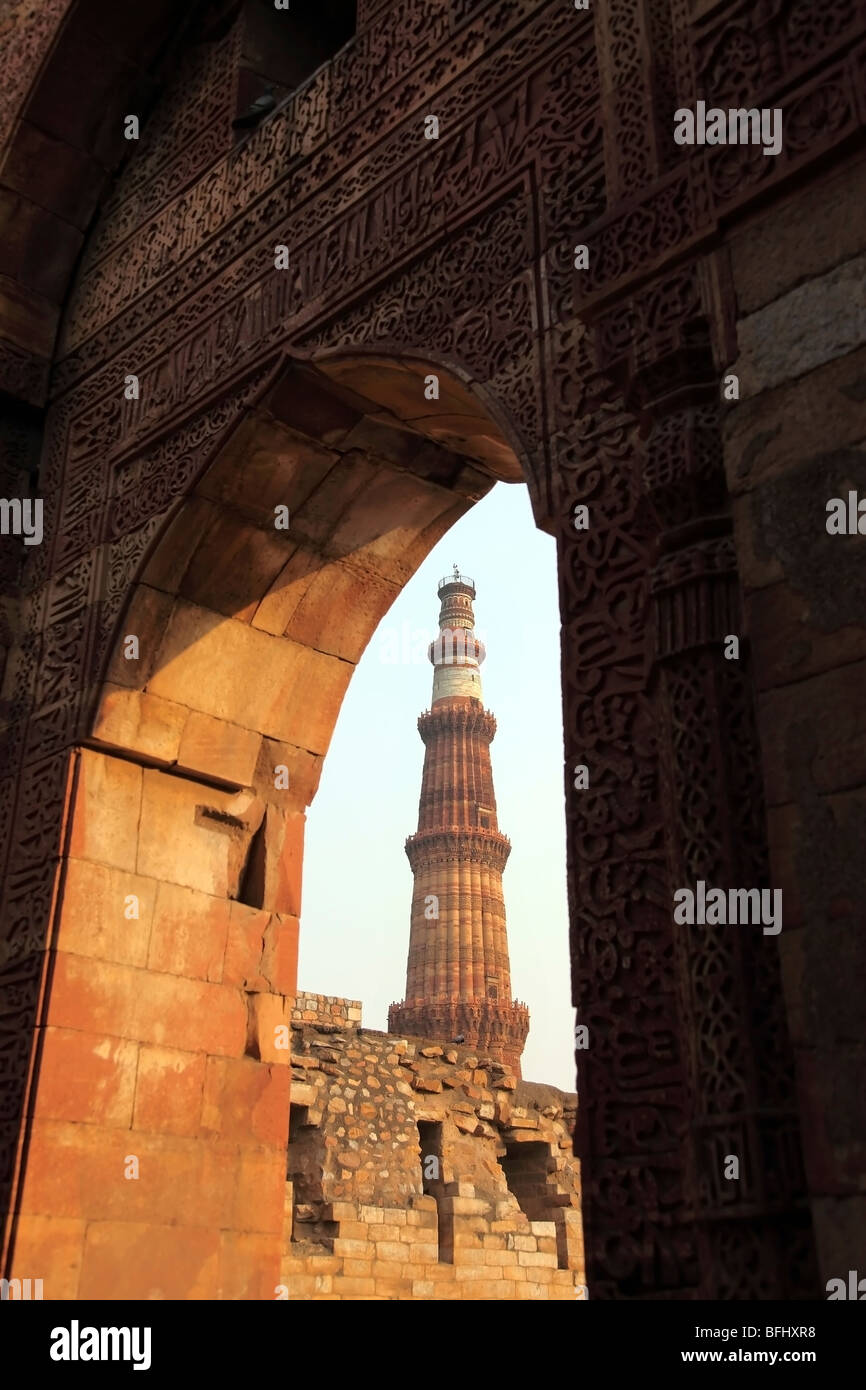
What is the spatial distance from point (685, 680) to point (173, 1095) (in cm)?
265

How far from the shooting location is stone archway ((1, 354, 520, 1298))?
169 inches

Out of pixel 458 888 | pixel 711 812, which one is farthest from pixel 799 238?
pixel 458 888

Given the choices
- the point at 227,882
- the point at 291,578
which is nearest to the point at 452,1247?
the point at 227,882

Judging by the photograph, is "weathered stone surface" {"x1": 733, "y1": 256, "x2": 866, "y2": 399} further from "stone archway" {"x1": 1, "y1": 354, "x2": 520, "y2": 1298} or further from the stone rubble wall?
the stone rubble wall

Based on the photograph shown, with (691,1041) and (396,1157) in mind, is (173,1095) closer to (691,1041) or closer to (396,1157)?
(691,1041)

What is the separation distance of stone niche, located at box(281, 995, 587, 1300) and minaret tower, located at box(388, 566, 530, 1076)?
12.9m

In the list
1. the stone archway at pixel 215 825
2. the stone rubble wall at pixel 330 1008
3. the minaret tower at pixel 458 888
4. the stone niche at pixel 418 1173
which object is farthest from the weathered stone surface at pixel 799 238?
the minaret tower at pixel 458 888

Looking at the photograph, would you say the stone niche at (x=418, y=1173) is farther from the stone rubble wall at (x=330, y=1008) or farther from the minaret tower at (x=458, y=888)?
the minaret tower at (x=458, y=888)

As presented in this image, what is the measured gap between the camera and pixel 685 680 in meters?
2.73

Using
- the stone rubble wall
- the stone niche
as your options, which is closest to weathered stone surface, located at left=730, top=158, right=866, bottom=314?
the stone niche

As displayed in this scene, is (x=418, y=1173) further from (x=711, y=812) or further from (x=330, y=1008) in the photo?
(x=711, y=812)

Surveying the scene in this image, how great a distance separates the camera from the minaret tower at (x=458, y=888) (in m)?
25.9

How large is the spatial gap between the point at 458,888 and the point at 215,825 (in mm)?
22830

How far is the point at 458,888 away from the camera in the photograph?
27.5 m
